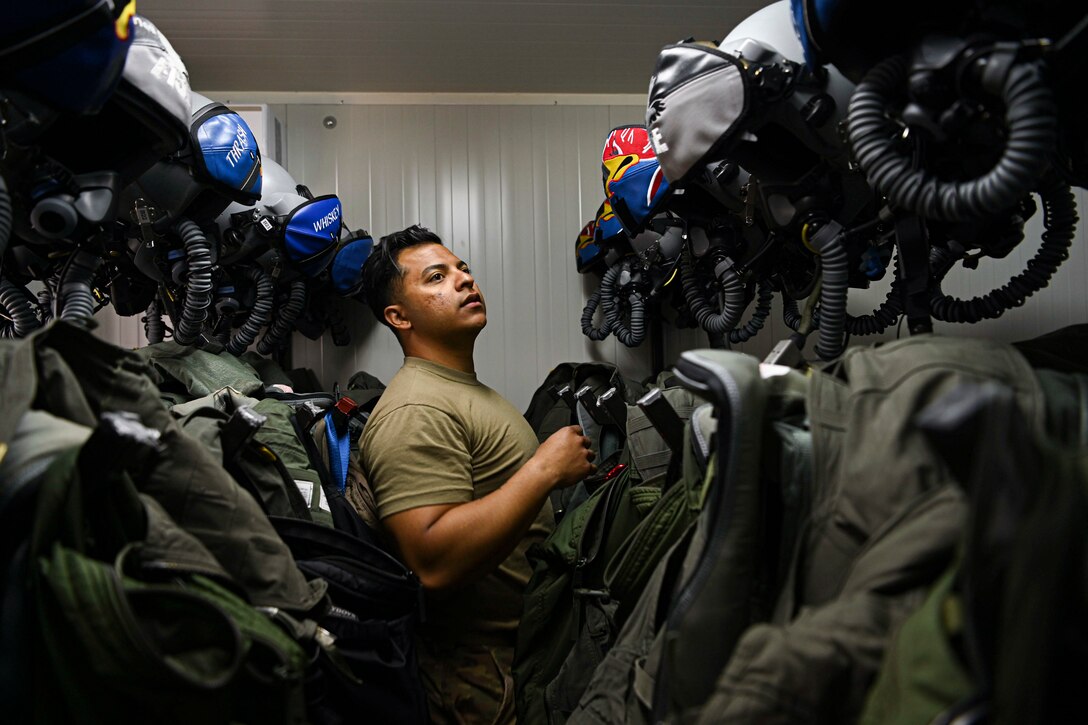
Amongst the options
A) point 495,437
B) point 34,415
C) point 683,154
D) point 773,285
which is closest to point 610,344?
point 773,285

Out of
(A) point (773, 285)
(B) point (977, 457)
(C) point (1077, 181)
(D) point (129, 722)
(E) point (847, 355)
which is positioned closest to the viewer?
(B) point (977, 457)

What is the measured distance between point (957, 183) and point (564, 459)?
1078 mm

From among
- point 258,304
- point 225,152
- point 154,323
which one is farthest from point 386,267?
point 154,323

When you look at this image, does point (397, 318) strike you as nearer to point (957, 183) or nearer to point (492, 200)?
point (492, 200)

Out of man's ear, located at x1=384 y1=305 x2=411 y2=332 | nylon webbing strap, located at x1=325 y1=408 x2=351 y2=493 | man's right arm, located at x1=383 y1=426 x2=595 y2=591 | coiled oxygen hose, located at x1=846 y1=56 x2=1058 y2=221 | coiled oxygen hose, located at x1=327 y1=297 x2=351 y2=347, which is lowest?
man's right arm, located at x1=383 y1=426 x2=595 y2=591

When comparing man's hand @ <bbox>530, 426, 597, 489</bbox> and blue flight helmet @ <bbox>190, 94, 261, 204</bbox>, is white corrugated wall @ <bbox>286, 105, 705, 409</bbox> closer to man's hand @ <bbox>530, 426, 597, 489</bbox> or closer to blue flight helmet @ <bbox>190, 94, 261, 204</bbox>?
blue flight helmet @ <bbox>190, 94, 261, 204</bbox>

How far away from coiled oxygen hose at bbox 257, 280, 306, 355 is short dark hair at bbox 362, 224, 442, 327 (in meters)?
0.25

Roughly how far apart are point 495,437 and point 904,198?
1.27 metres

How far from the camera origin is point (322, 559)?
1.23 metres

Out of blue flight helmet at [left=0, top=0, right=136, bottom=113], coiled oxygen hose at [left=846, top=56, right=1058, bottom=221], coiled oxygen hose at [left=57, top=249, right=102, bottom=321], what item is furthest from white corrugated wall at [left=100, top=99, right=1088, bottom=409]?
coiled oxygen hose at [left=846, top=56, right=1058, bottom=221]

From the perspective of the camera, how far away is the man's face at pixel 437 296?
2059mm

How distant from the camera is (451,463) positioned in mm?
1698

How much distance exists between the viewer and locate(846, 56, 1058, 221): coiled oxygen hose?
731 mm

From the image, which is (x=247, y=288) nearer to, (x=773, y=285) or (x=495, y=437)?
(x=495, y=437)
